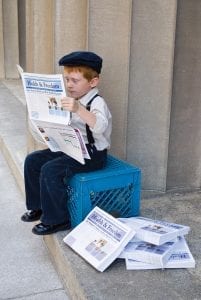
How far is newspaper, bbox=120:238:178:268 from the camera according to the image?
2.53m

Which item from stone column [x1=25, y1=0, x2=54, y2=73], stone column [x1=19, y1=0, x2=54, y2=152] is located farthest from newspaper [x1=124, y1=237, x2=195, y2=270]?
stone column [x1=25, y1=0, x2=54, y2=73]

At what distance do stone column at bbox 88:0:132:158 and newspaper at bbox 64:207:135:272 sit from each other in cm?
101

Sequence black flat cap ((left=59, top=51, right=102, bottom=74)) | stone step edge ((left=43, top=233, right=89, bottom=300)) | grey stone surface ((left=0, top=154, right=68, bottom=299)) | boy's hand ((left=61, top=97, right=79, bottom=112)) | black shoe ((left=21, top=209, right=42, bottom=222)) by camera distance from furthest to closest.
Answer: black shoe ((left=21, top=209, right=42, bottom=222))
black flat cap ((left=59, top=51, right=102, bottom=74))
grey stone surface ((left=0, top=154, right=68, bottom=299))
boy's hand ((left=61, top=97, right=79, bottom=112))
stone step edge ((left=43, top=233, right=89, bottom=300))

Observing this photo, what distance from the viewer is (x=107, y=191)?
9.78ft

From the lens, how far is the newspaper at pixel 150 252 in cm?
253

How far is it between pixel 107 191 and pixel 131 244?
446mm

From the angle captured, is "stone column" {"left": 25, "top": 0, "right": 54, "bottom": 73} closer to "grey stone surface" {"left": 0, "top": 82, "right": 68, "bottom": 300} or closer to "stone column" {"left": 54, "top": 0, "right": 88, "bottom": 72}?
"stone column" {"left": 54, "top": 0, "right": 88, "bottom": 72}

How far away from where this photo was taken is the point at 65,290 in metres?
2.76

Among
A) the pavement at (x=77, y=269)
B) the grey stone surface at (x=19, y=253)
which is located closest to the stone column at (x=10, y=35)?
the grey stone surface at (x=19, y=253)

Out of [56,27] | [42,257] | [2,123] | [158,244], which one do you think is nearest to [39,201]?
[42,257]

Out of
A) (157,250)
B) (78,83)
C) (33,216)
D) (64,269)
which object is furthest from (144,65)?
(64,269)

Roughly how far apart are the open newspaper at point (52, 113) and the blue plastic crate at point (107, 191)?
0.15 metres

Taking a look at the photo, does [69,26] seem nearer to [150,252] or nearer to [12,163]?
[150,252]

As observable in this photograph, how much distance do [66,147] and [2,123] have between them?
3332 mm
